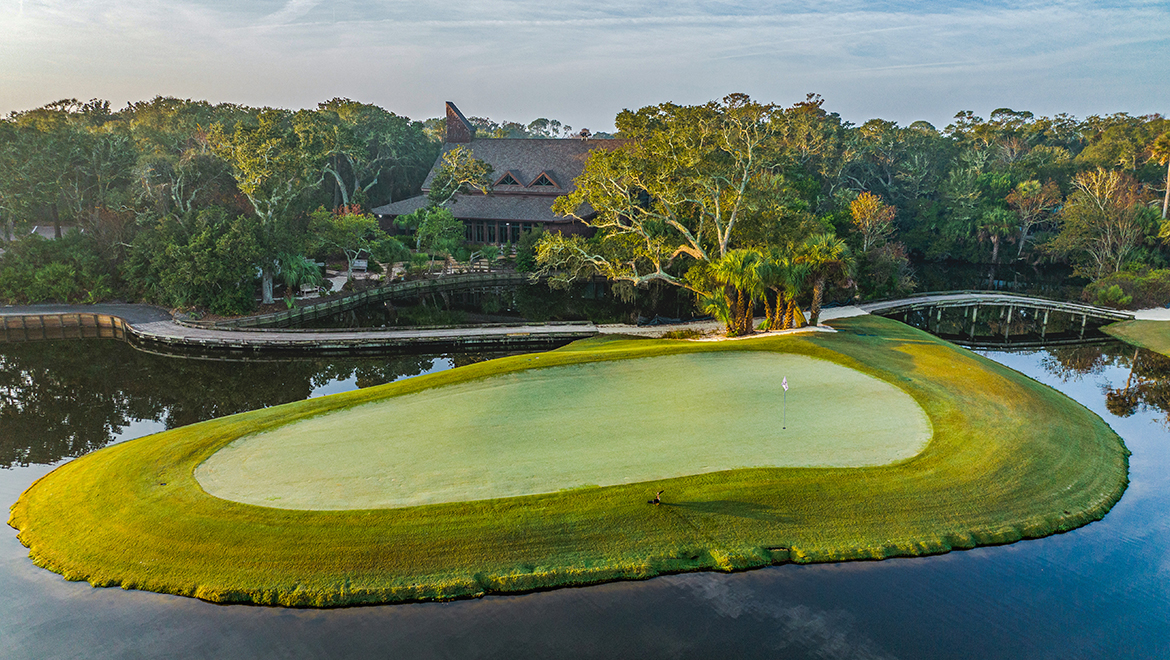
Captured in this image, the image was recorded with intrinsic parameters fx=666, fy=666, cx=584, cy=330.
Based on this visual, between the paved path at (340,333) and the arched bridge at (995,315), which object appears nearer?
the paved path at (340,333)

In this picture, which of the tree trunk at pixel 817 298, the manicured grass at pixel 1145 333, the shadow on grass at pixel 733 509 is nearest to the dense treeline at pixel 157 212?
the tree trunk at pixel 817 298

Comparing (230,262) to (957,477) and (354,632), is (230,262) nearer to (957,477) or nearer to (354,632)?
(354,632)

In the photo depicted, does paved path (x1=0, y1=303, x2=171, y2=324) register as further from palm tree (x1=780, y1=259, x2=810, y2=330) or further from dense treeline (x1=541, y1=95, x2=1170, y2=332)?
palm tree (x1=780, y1=259, x2=810, y2=330)

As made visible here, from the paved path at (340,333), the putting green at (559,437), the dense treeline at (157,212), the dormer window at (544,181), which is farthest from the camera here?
the dormer window at (544,181)

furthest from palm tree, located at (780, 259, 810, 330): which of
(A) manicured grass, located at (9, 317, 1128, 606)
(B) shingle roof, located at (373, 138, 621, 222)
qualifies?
(B) shingle roof, located at (373, 138, 621, 222)

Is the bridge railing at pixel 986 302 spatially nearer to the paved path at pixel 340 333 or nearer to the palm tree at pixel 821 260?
the paved path at pixel 340 333
